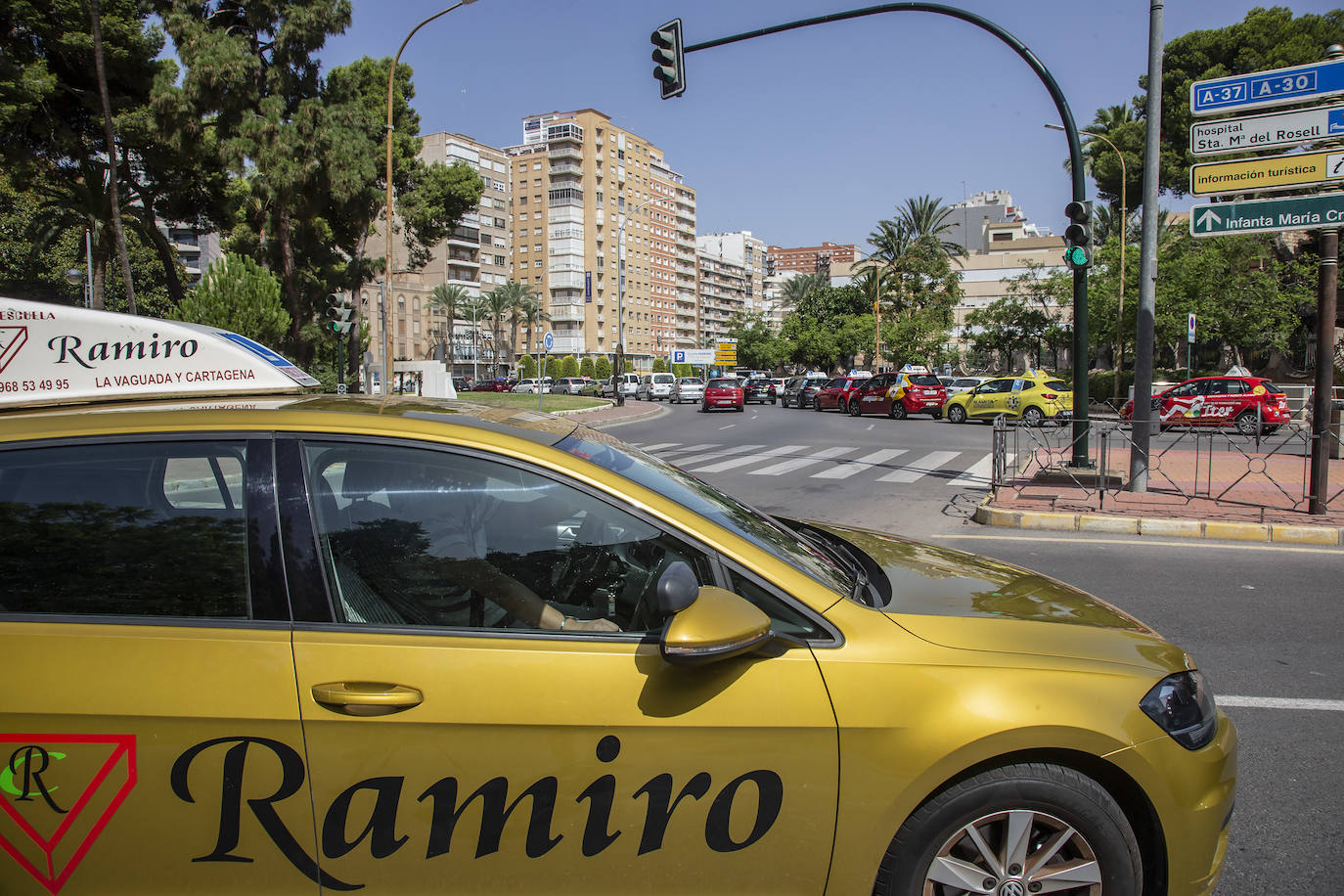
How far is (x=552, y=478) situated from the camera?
6.99 ft

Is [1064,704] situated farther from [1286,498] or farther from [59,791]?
[1286,498]

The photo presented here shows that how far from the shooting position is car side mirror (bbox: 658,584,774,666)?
6.12 feet

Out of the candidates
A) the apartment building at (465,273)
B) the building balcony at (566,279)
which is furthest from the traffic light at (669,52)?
the building balcony at (566,279)

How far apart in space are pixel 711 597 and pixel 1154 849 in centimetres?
131

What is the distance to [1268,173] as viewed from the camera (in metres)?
9.37

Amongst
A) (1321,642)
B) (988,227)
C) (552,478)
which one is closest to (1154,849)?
(552,478)

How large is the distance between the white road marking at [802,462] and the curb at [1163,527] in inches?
215

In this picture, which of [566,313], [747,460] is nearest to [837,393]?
[747,460]

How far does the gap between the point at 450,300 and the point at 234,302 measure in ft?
255

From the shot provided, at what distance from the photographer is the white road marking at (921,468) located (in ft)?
45.9

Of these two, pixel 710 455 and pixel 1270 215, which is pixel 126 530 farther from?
pixel 710 455

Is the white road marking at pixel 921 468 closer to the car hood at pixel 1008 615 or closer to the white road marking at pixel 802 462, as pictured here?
the white road marking at pixel 802 462

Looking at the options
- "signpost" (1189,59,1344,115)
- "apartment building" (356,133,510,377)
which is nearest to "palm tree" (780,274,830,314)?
"apartment building" (356,133,510,377)

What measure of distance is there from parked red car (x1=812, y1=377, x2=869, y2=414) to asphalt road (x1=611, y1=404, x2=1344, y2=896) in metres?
18.9
